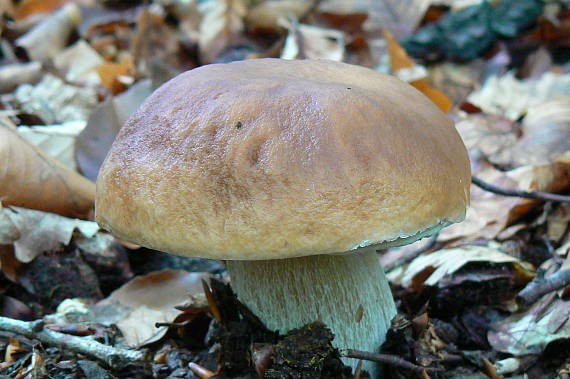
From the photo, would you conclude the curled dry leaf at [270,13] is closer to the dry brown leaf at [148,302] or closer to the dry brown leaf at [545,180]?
the dry brown leaf at [545,180]

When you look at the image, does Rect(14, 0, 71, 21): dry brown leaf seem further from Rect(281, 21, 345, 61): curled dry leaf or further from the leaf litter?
Rect(281, 21, 345, 61): curled dry leaf

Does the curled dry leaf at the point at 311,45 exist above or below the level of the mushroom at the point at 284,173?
below

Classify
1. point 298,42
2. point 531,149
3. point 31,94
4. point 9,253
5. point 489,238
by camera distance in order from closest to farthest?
point 9,253
point 489,238
point 531,149
point 31,94
point 298,42

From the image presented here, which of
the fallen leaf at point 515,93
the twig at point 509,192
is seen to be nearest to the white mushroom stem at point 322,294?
the twig at point 509,192

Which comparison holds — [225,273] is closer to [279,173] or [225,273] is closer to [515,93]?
[279,173]

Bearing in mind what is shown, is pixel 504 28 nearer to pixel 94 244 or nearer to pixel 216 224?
pixel 94 244

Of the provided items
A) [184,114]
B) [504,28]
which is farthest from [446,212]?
[504,28]
